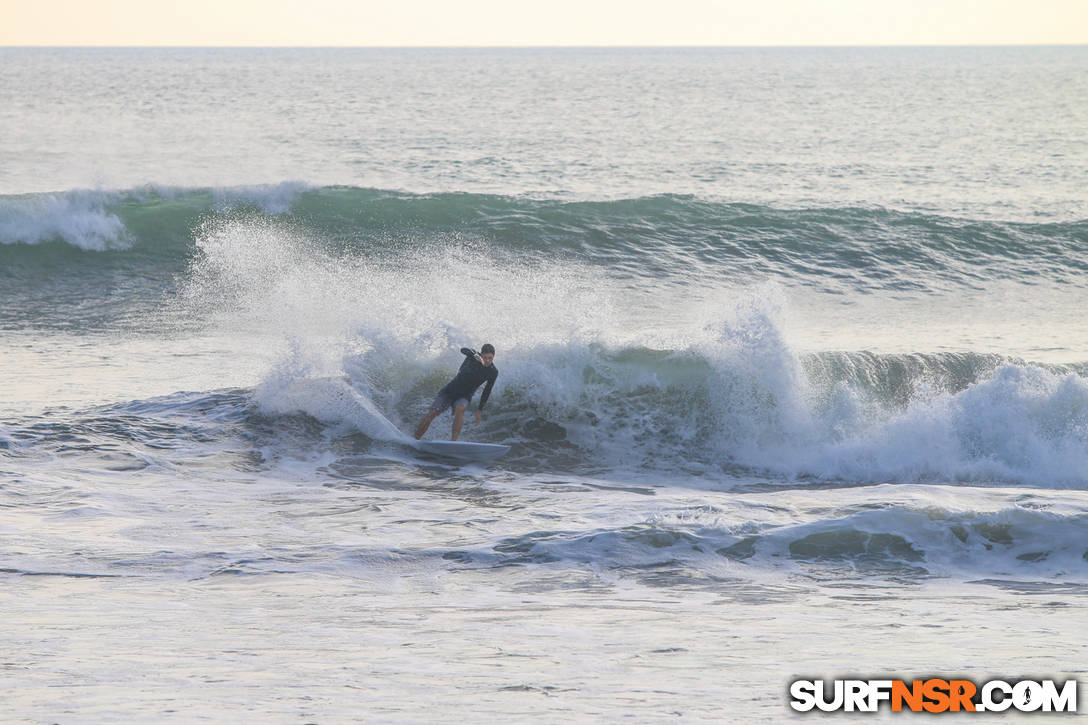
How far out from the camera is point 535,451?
39.5 feet

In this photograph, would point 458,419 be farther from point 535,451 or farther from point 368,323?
point 368,323

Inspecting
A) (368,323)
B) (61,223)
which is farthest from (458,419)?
(61,223)

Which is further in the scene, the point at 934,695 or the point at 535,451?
the point at 535,451

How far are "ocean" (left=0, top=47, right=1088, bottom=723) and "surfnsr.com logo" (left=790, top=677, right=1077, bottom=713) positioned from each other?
14 cm

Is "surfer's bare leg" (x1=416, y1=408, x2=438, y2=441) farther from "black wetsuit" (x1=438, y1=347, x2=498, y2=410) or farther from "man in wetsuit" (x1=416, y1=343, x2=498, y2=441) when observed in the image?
"black wetsuit" (x1=438, y1=347, x2=498, y2=410)

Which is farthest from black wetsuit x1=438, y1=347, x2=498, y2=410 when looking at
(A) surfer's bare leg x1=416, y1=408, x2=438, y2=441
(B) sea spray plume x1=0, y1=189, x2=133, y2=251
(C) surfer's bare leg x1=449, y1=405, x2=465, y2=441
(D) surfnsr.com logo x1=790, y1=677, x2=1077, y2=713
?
(B) sea spray plume x1=0, y1=189, x2=133, y2=251

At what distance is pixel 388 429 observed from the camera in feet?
40.2

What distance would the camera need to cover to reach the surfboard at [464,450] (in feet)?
38.0

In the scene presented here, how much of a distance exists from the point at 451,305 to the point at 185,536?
6816 millimetres

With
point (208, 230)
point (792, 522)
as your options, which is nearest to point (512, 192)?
point (208, 230)

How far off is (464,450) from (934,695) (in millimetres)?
7026

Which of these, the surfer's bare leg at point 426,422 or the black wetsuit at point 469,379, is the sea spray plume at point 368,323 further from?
the black wetsuit at point 469,379

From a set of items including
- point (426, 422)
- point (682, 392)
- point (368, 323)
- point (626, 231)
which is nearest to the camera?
point (426, 422)

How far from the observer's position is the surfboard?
38.0 ft
